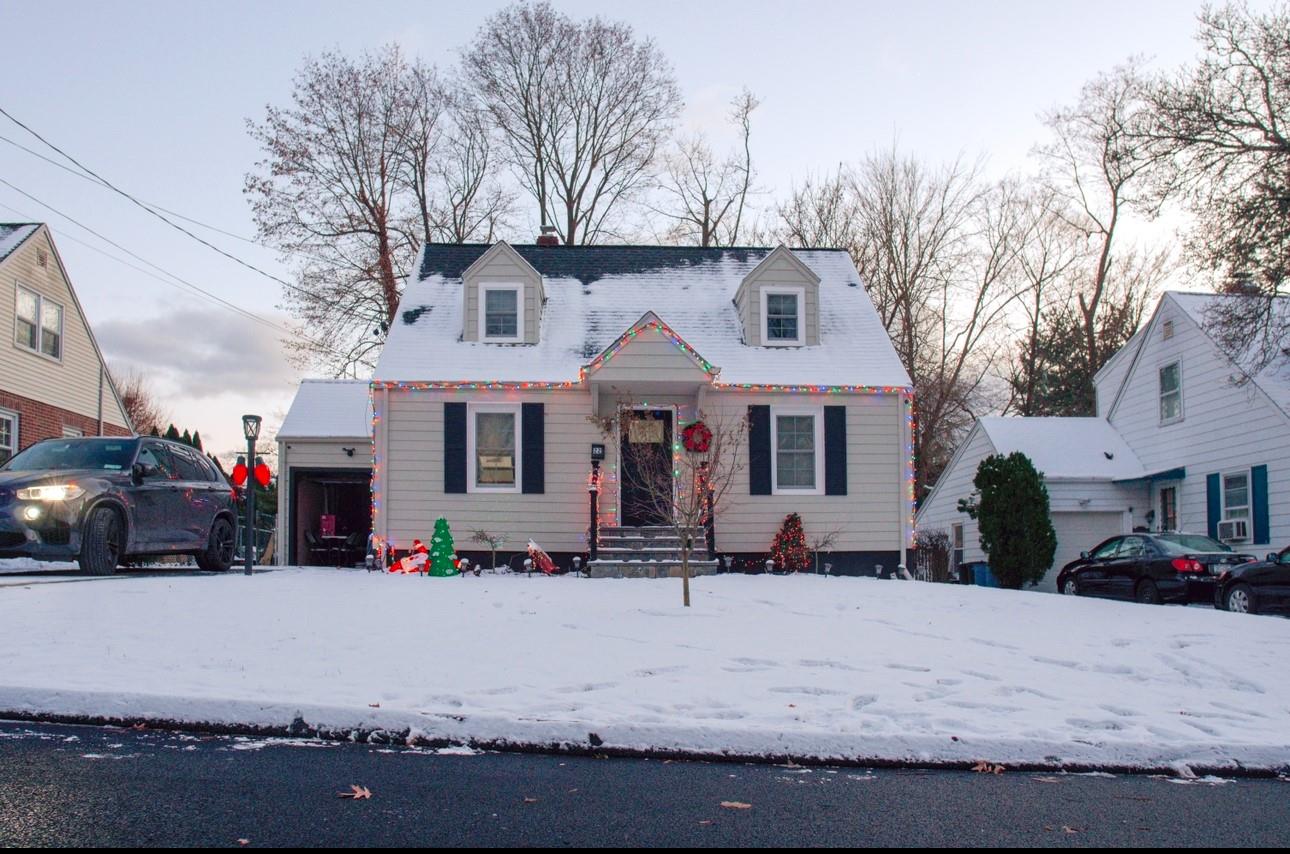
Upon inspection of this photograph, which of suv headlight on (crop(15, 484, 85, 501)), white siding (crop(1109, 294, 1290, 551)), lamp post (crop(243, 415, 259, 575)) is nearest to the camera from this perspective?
suv headlight on (crop(15, 484, 85, 501))

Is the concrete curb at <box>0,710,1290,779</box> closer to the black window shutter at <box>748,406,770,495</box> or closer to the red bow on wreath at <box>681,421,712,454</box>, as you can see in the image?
the red bow on wreath at <box>681,421,712,454</box>

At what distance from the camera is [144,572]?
46.6ft

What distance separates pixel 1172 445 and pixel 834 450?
9.06 metres

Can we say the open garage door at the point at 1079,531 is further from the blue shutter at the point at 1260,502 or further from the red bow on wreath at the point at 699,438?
the red bow on wreath at the point at 699,438

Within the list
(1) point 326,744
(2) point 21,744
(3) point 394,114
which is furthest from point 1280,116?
(3) point 394,114

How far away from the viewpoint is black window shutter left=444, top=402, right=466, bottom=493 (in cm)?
1839

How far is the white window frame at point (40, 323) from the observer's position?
22.4 m

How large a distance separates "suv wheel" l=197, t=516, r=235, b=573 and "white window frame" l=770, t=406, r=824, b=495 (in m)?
8.72

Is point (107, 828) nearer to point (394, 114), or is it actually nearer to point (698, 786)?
point (698, 786)

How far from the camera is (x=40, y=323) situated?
23484 mm

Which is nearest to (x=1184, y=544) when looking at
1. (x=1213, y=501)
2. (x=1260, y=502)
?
(x=1260, y=502)

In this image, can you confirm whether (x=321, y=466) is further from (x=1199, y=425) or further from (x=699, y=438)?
(x=1199, y=425)

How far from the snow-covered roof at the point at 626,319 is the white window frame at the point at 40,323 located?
862cm

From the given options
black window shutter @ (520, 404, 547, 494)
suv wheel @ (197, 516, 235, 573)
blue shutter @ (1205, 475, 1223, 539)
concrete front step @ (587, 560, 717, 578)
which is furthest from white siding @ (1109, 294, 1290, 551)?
suv wheel @ (197, 516, 235, 573)
